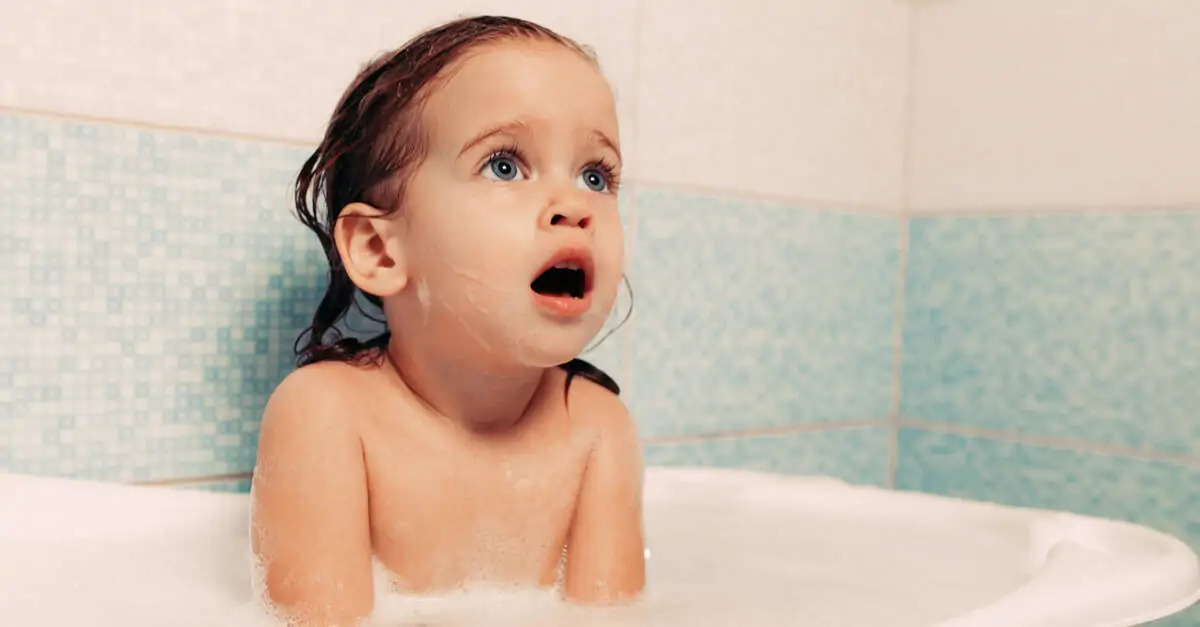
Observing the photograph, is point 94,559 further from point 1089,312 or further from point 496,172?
point 1089,312

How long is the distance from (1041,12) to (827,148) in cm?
31

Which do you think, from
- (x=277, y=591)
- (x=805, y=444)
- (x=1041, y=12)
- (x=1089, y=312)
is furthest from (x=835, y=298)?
(x=277, y=591)

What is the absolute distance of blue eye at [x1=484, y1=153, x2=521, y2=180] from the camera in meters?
0.89

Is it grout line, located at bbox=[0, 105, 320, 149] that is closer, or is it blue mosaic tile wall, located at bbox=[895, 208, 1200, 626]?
grout line, located at bbox=[0, 105, 320, 149]

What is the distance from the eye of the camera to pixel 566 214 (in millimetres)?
870

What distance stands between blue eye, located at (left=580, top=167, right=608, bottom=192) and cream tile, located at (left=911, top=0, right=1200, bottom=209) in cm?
78

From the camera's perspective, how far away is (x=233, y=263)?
1078 millimetres

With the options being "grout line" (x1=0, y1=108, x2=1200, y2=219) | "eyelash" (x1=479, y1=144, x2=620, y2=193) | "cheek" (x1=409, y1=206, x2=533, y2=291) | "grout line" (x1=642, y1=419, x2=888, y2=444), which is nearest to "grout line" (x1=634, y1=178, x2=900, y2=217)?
"grout line" (x1=0, y1=108, x2=1200, y2=219)

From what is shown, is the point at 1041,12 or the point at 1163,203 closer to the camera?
the point at 1163,203

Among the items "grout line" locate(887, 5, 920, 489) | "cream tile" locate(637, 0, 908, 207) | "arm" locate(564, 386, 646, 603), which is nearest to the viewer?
"arm" locate(564, 386, 646, 603)

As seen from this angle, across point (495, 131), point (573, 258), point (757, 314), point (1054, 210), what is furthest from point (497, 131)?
point (1054, 210)

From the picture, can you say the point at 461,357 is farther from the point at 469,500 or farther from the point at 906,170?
the point at 906,170

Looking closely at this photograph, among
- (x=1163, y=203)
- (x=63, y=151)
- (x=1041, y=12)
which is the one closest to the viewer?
(x=63, y=151)

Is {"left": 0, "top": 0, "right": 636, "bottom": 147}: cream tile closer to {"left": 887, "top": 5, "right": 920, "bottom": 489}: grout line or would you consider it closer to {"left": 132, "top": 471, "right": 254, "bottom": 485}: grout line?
{"left": 132, "top": 471, "right": 254, "bottom": 485}: grout line
